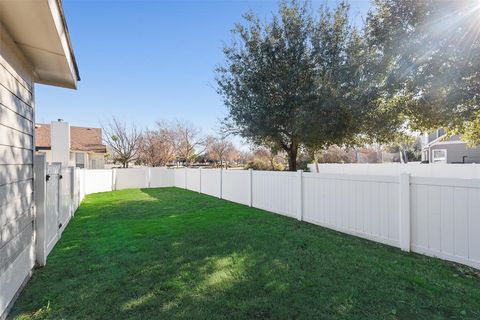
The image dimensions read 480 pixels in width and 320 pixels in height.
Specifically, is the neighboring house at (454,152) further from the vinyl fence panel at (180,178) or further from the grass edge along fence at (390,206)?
the vinyl fence panel at (180,178)

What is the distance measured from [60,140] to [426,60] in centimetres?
1176

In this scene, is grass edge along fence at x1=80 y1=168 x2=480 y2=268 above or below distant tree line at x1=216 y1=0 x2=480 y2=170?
below

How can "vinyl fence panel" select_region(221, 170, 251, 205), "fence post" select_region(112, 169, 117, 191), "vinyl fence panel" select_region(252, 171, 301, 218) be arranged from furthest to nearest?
"fence post" select_region(112, 169, 117, 191)
"vinyl fence panel" select_region(221, 170, 251, 205)
"vinyl fence panel" select_region(252, 171, 301, 218)

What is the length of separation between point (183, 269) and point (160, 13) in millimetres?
8872

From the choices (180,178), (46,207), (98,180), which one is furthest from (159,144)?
(46,207)

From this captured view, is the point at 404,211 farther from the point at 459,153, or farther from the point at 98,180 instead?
the point at 459,153

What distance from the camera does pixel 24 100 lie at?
3.65 meters

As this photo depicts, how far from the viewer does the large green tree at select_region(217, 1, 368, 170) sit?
7.88m

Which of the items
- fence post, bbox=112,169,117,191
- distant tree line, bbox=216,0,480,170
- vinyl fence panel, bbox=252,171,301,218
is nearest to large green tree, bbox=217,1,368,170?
distant tree line, bbox=216,0,480,170

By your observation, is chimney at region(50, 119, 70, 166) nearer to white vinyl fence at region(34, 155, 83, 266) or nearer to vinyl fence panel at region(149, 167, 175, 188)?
white vinyl fence at region(34, 155, 83, 266)

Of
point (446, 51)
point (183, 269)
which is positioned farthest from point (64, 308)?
point (446, 51)

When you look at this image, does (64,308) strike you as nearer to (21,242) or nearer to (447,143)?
(21,242)

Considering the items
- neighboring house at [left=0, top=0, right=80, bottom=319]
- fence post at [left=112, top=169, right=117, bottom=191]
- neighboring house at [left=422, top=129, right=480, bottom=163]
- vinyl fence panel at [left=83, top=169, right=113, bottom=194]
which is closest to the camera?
neighboring house at [left=0, top=0, right=80, bottom=319]

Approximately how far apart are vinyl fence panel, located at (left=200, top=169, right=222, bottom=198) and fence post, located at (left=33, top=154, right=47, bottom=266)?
7671mm
